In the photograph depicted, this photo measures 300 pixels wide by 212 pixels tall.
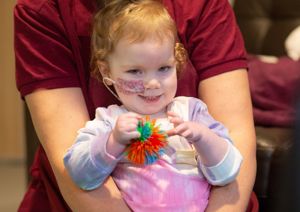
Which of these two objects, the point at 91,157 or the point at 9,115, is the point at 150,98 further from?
the point at 9,115

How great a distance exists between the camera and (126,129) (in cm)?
85

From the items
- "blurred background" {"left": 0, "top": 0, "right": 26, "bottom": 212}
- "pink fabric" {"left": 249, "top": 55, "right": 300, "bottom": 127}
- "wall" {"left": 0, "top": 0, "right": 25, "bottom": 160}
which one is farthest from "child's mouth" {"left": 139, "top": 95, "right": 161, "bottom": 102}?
"wall" {"left": 0, "top": 0, "right": 25, "bottom": 160}

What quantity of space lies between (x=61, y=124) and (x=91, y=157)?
0.16m

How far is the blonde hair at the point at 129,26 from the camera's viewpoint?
3.03 feet

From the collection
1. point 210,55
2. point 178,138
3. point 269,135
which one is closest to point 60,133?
point 178,138

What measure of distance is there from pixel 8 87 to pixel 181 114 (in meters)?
1.99

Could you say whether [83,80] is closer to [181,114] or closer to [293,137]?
[181,114]

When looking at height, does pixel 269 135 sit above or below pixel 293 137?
below

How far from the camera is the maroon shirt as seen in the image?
3.43 ft

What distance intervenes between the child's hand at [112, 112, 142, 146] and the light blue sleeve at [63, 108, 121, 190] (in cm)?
4

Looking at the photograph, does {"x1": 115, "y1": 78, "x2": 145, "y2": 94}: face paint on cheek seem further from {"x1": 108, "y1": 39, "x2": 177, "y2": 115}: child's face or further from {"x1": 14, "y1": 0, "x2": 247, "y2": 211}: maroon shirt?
{"x1": 14, "y1": 0, "x2": 247, "y2": 211}: maroon shirt

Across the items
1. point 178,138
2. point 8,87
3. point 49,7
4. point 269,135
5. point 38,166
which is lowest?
point 8,87

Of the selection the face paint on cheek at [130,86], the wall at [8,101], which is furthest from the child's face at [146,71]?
the wall at [8,101]

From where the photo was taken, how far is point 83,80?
3.55 ft
